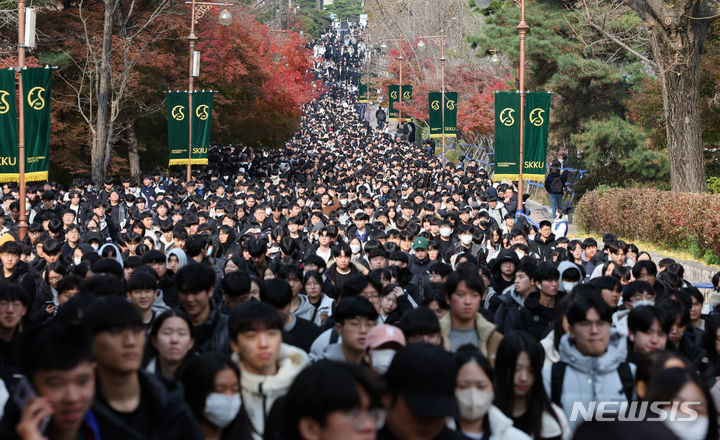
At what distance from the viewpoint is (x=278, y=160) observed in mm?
48594

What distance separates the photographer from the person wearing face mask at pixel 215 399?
404cm

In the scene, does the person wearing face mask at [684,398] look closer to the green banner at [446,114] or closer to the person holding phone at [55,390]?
the person holding phone at [55,390]

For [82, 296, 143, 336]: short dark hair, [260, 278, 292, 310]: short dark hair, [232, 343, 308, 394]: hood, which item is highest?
[82, 296, 143, 336]: short dark hair

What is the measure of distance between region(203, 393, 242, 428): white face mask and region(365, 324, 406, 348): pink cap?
118 cm

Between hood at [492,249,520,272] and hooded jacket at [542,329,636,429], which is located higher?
hood at [492,249,520,272]

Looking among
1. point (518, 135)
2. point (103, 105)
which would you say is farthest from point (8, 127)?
point (103, 105)

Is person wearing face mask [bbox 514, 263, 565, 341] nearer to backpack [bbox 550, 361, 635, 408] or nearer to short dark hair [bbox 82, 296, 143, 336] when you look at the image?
backpack [bbox 550, 361, 635, 408]

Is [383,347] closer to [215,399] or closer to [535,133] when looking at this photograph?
[215,399]

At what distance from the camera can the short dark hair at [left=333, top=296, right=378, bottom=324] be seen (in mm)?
5809

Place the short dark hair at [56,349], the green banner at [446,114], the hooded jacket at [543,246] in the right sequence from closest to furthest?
the short dark hair at [56,349], the hooded jacket at [543,246], the green banner at [446,114]

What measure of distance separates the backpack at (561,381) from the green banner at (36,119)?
10.4m

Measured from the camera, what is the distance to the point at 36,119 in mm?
13758

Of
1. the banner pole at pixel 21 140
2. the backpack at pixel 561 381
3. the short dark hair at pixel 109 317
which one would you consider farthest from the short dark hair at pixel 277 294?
the banner pole at pixel 21 140

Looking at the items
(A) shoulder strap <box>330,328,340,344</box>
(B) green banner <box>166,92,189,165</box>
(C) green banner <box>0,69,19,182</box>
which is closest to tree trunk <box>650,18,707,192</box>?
(B) green banner <box>166,92,189,165</box>
